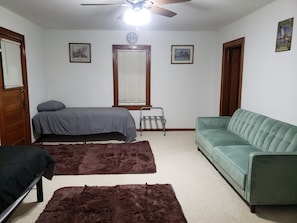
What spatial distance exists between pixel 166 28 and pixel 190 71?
1.18 metres

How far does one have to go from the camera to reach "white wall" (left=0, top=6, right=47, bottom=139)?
4.08 m

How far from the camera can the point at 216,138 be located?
368 cm

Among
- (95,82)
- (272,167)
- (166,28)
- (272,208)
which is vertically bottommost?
(272,208)

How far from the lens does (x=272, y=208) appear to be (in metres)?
2.54

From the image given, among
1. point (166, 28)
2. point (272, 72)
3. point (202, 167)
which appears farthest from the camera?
point (166, 28)

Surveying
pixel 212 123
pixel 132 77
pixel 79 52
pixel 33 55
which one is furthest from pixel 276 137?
pixel 33 55

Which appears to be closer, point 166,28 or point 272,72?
point 272,72

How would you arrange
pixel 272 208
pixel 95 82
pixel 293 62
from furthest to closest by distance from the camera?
1. pixel 95 82
2. pixel 293 62
3. pixel 272 208

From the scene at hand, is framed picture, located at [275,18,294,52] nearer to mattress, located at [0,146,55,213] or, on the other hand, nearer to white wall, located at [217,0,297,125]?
white wall, located at [217,0,297,125]

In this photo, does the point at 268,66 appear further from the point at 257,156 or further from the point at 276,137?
the point at 257,156

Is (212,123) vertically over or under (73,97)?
under

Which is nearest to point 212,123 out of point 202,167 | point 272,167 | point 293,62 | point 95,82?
point 202,167

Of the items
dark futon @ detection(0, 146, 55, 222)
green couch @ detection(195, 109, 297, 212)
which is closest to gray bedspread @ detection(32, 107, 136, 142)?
green couch @ detection(195, 109, 297, 212)

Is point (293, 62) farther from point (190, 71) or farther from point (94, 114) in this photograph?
point (94, 114)
